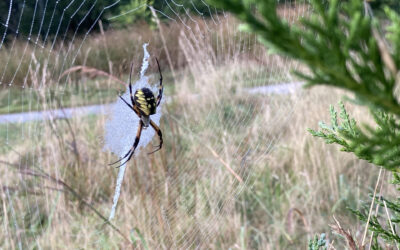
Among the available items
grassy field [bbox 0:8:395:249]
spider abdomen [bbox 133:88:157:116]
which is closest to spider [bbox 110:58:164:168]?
spider abdomen [bbox 133:88:157:116]

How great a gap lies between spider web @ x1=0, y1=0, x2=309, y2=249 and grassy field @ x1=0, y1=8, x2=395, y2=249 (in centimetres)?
1

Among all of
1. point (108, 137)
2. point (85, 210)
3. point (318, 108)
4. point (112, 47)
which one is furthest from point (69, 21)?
point (318, 108)

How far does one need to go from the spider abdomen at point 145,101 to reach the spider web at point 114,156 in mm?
169

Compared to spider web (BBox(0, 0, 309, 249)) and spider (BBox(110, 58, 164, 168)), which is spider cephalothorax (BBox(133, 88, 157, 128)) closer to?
spider (BBox(110, 58, 164, 168))

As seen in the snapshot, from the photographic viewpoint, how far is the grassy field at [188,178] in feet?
6.06

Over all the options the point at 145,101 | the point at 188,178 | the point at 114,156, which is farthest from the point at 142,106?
the point at 188,178

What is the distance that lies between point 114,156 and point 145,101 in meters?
0.91

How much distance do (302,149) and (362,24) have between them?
2515mm

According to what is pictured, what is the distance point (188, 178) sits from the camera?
2.37 m

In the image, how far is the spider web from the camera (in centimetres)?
131

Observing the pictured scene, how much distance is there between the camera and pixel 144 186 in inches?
82.4

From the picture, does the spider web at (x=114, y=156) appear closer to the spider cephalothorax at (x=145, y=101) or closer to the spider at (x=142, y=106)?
the spider at (x=142, y=106)

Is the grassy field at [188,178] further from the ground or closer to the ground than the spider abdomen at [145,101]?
closer to the ground

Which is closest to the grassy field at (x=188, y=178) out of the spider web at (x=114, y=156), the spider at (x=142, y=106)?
the spider web at (x=114, y=156)
